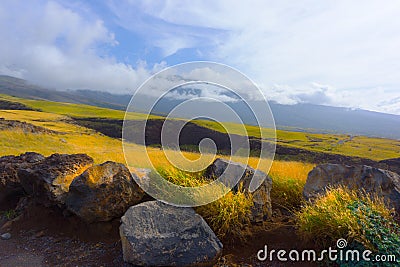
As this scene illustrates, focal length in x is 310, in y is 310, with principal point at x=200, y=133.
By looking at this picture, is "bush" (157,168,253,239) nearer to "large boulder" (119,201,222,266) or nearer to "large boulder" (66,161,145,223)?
"large boulder" (119,201,222,266)

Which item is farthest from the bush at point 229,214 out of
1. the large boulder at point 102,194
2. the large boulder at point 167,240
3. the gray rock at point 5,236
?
the gray rock at point 5,236

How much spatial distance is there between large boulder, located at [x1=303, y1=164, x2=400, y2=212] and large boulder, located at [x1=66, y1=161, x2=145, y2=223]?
484cm

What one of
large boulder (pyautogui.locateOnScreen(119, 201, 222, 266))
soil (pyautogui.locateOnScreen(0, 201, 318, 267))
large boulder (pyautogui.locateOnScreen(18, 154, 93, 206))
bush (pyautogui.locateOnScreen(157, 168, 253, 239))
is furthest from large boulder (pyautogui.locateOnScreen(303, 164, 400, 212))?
large boulder (pyautogui.locateOnScreen(18, 154, 93, 206))

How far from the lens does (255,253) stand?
676 cm

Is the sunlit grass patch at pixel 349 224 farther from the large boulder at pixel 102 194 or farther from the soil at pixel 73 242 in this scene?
the large boulder at pixel 102 194

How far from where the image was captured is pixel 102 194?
785 centimetres

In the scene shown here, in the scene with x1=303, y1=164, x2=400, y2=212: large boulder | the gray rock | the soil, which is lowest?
the gray rock

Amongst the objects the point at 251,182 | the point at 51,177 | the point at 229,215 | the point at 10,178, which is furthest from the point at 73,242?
the point at 251,182

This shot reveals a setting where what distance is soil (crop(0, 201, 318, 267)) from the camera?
22.4ft

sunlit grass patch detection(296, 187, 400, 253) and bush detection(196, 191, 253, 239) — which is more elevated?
sunlit grass patch detection(296, 187, 400, 253)

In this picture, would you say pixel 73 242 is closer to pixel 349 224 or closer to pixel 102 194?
pixel 102 194

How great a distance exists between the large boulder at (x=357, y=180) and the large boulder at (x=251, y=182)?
137 cm

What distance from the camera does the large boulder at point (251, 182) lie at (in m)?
7.77

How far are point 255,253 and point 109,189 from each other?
388cm
